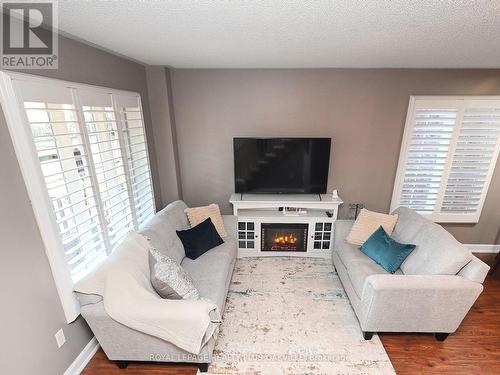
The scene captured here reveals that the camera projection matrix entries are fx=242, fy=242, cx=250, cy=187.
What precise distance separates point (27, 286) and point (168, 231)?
1190 millimetres

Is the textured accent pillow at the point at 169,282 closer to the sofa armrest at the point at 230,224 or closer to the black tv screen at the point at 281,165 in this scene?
the sofa armrest at the point at 230,224

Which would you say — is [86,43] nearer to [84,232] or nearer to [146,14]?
[146,14]

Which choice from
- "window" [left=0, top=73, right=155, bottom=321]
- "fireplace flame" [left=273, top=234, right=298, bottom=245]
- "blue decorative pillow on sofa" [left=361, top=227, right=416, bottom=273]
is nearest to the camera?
"window" [left=0, top=73, right=155, bottom=321]

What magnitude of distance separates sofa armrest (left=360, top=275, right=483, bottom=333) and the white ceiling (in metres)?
1.80

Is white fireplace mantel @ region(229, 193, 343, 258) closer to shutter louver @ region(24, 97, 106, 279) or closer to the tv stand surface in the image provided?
the tv stand surface

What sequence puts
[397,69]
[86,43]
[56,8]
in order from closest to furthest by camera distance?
[56,8], [86,43], [397,69]

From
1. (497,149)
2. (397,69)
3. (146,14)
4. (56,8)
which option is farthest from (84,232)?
(497,149)

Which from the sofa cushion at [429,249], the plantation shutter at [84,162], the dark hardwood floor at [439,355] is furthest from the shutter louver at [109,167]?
the sofa cushion at [429,249]

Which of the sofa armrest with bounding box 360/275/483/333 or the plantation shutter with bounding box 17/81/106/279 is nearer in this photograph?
the plantation shutter with bounding box 17/81/106/279

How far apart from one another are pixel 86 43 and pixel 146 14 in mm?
935

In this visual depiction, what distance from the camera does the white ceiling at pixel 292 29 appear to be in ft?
4.13

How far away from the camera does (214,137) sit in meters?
3.34

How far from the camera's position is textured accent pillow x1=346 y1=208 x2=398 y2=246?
2770mm

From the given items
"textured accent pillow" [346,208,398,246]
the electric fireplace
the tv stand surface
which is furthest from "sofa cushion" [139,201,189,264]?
"textured accent pillow" [346,208,398,246]
